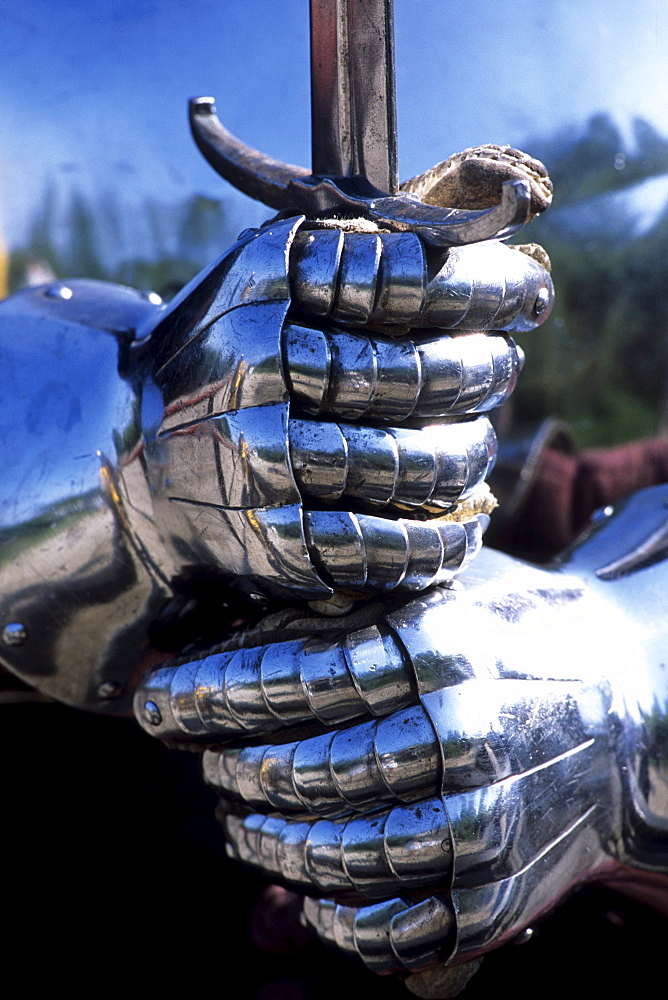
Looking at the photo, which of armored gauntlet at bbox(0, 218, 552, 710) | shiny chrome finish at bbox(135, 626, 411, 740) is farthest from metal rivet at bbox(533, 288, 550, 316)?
shiny chrome finish at bbox(135, 626, 411, 740)

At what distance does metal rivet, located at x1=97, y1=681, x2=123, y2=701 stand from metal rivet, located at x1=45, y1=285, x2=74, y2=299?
0.97 ft

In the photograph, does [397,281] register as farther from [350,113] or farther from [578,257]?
[578,257]

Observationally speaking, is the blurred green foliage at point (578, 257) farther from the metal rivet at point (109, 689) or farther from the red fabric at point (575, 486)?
the metal rivet at point (109, 689)

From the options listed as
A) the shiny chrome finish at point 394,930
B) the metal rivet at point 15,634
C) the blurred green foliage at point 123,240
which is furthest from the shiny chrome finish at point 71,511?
the blurred green foliage at point 123,240

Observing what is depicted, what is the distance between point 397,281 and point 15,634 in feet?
1.20

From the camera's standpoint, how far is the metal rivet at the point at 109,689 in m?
0.69

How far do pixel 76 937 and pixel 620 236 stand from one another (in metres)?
0.92

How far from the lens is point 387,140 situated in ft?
1.95

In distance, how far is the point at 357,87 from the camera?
590 mm

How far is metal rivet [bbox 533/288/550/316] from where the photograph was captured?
1.86 ft

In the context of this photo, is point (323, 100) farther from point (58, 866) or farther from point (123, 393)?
point (58, 866)

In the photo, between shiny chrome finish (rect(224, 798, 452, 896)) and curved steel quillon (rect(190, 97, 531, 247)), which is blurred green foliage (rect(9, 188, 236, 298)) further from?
shiny chrome finish (rect(224, 798, 452, 896))

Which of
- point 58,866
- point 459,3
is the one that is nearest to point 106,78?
point 459,3

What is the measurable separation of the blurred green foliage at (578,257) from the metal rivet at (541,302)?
18.9 inches
